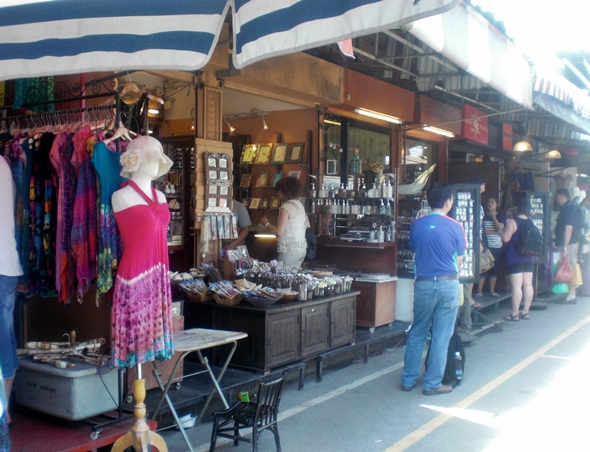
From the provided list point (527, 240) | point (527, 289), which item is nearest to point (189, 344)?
point (527, 240)

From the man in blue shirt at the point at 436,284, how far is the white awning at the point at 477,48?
1.23 metres

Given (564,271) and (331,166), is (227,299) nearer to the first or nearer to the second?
(331,166)

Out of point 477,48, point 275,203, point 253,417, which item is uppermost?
point 477,48

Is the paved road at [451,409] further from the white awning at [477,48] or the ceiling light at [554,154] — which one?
the ceiling light at [554,154]

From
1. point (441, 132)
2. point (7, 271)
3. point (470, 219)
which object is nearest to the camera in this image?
point (7, 271)

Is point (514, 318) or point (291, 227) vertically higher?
point (291, 227)

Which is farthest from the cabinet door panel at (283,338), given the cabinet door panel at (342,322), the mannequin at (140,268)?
the mannequin at (140,268)

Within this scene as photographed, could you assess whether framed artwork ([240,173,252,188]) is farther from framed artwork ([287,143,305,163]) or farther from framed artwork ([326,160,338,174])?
framed artwork ([326,160,338,174])

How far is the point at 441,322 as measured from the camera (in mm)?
6168

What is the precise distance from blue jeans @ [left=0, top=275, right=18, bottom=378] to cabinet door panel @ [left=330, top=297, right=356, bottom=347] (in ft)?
11.7

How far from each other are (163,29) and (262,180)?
19.6ft

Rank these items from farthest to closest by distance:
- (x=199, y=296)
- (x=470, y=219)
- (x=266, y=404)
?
(x=470, y=219)
(x=199, y=296)
(x=266, y=404)

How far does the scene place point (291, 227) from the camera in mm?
7742

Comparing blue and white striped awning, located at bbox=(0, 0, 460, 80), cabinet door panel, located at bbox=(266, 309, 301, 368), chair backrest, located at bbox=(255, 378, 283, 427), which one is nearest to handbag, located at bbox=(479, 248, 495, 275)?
cabinet door panel, located at bbox=(266, 309, 301, 368)
